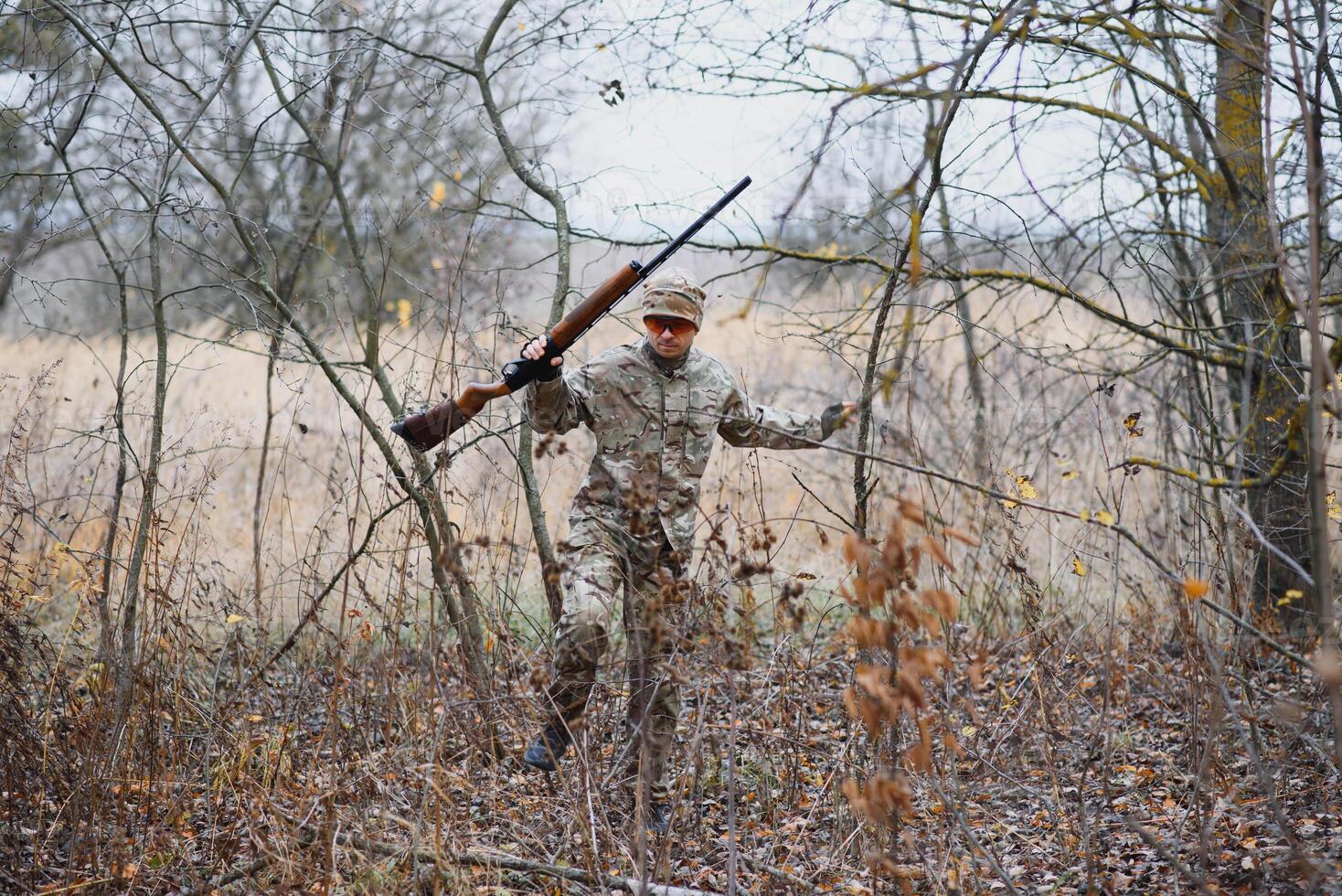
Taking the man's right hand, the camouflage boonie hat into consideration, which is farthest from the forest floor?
the camouflage boonie hat

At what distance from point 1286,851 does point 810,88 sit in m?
3.94

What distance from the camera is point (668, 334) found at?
3.96 meters

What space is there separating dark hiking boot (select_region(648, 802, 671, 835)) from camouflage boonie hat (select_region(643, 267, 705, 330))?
1709 millimetres

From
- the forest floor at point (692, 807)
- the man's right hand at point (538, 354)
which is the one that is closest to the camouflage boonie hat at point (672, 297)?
the man's right hand at point (538, 354)

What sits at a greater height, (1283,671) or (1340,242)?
(1340,242)

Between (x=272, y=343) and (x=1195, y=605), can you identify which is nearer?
(x=1195, y=605)

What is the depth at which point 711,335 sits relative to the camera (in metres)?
13.8

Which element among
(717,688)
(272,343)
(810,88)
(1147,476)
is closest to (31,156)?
(272,343)

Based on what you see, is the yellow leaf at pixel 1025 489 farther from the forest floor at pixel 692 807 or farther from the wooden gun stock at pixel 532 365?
the wooden gun stock at pixel 532 365

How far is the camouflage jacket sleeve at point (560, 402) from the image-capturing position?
3834mm

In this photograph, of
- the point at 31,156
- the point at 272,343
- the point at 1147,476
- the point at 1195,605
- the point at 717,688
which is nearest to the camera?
the point at 1195,605

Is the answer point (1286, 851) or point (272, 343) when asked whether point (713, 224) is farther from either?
point (1286, 851)

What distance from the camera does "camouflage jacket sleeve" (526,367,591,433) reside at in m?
3.83

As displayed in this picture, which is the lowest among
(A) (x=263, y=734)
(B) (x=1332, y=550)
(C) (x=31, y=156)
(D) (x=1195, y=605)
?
(A) (x=263, y=734)
